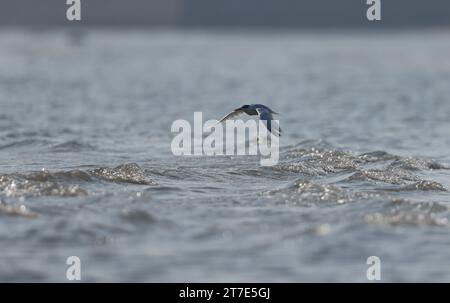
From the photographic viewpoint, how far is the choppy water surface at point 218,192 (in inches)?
411

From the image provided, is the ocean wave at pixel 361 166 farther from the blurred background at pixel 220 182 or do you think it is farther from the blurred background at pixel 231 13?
the blurred background at pixel 231 13

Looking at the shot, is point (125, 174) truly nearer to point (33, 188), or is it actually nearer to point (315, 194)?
point (33, 188)

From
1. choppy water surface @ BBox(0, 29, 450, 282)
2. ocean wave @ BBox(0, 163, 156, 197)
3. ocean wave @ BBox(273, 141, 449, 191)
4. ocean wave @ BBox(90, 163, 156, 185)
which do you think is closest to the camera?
choppy water surface @ BBox(0, 29, 450, 282)

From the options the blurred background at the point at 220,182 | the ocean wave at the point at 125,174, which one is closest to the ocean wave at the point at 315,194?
the blurred background at the point at 220,182

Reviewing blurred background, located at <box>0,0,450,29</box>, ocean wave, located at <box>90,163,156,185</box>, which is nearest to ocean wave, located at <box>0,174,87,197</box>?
ocean wave, located at <box>90,163,156,185</box>

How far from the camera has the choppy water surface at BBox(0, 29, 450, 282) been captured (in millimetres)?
10438

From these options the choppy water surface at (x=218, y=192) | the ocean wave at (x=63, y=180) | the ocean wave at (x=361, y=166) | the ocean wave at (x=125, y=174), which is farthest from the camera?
the ocean wave at (x=361, y=166)

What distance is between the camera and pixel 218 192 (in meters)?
14.1

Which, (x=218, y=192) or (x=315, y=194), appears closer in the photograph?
(x=315, y=194)

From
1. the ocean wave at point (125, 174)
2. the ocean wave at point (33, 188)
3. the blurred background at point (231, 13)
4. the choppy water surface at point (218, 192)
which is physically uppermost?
the blurred background at point (231, 13)

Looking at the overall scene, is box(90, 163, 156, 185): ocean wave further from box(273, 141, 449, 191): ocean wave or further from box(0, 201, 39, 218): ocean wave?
box(0, 201, 39, 218): ocean wave

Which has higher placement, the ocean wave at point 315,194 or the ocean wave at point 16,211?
the ocean wave at point 16,211

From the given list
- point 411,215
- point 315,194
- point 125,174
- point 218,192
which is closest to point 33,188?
point 125,174
